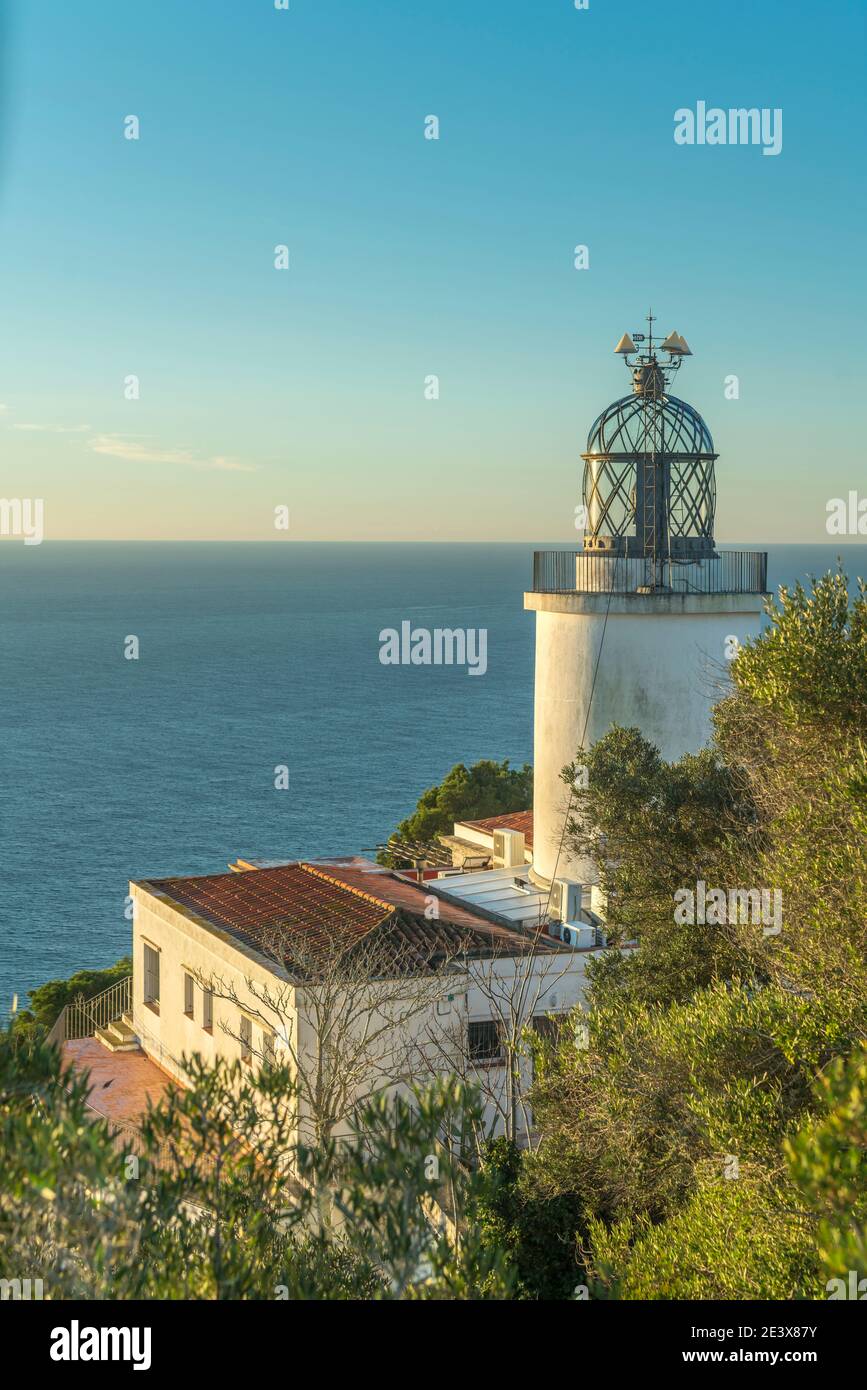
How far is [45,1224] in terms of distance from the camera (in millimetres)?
6738

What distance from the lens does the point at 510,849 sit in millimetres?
27203

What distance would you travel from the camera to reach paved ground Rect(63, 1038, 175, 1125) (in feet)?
68.2

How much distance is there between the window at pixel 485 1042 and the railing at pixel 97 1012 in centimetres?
964

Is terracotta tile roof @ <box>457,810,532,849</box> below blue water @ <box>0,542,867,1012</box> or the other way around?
below

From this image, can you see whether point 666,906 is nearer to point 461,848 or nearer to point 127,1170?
point 127,1170

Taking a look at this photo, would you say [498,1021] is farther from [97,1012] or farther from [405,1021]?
[97,1012]

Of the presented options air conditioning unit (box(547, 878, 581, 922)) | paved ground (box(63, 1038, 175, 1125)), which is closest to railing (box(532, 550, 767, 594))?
air conditioning unit (box(547, 878, 581, 922))

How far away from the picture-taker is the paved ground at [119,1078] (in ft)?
68.2

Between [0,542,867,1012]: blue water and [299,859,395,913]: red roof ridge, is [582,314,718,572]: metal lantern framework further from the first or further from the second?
[0,542,867,1012]: blue water

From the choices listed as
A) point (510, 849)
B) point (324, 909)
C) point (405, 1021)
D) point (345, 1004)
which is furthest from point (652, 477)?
point (345, 1004)

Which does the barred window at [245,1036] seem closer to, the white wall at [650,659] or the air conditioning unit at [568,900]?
the air conditioning unit at [568,900]

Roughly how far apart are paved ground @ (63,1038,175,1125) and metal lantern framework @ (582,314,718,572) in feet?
39.3

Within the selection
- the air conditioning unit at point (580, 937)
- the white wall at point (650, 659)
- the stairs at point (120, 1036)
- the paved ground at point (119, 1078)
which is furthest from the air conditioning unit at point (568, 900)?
the stairs at point (120, 1036)

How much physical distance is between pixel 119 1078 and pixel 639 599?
39.3ft
